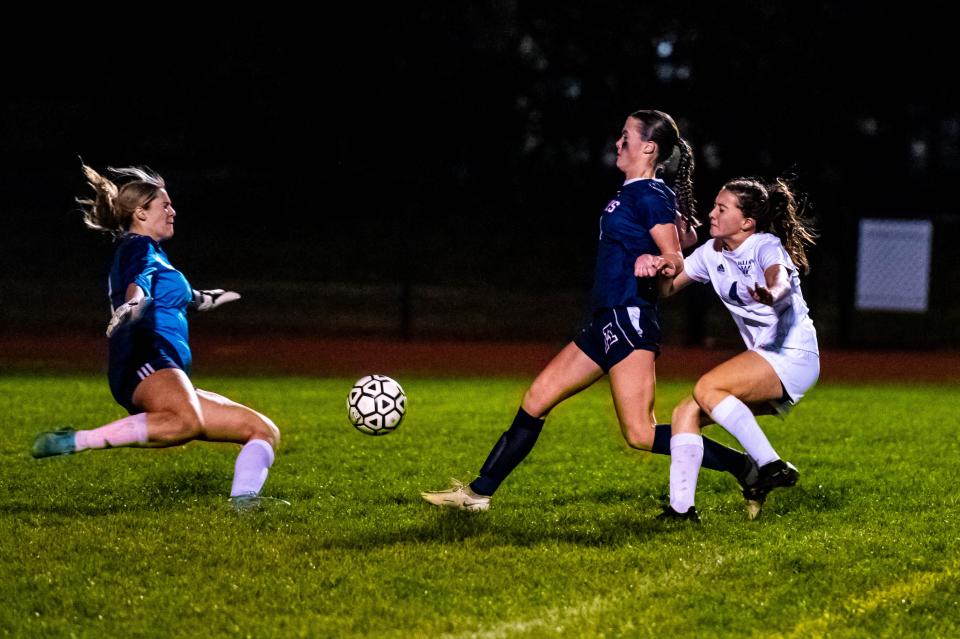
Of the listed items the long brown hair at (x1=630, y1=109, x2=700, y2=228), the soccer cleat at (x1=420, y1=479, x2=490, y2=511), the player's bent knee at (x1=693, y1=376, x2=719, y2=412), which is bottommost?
the soccer cleat at (x1=420, y1=479, x2=490, y2=511)

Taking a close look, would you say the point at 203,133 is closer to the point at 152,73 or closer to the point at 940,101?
the point at 152,73

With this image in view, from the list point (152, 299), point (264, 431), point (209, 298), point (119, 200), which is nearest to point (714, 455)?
point (264, 431)

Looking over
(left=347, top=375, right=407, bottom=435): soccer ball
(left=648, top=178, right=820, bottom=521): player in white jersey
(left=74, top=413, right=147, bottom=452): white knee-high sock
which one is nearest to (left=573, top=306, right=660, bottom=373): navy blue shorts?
(left=648, top=178, right=820, bottom=521): player in white jersey

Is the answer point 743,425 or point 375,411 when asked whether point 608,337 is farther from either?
point 375,411

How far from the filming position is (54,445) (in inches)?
230

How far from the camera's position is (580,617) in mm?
4137

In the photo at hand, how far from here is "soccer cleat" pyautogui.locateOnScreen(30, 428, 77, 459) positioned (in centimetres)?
584

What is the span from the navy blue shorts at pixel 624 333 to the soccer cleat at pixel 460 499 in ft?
3.17

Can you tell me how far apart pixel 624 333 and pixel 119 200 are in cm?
264

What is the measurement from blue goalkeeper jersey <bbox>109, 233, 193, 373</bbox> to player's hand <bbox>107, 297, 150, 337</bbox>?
0.09m

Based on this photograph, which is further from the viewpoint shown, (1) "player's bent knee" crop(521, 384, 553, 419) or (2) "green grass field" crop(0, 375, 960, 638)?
(1) "player's bent knee" crop(521, 384, 553, 419)

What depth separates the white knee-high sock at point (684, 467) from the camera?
572 centimetres

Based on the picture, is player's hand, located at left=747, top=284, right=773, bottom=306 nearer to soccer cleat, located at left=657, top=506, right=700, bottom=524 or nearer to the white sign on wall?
soccer cleat, located at left=657, top=506, right=700, bottom=524

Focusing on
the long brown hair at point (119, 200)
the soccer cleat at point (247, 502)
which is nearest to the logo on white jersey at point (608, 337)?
the soccer cleat at point (247, 502)
